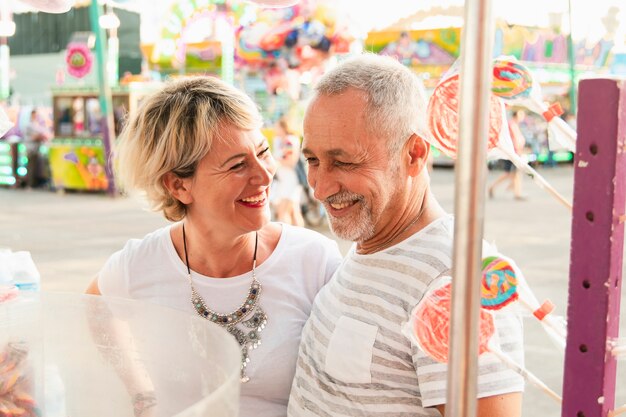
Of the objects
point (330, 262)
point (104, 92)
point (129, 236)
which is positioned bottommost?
point (129, 236)

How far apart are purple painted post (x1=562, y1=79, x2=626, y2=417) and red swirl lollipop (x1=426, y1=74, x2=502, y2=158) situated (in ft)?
0.61

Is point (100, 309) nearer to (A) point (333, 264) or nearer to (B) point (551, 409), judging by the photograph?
(A) point (333, 264)

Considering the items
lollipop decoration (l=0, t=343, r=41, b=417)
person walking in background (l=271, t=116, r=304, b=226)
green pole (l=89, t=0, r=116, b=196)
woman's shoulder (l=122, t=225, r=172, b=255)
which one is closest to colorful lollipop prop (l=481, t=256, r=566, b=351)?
lollipop decoration (l=0, t=343, r=41, b=417)

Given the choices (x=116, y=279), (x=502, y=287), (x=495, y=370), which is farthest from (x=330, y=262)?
(x=502, y=287)

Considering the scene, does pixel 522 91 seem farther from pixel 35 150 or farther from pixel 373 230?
pixel 35 150

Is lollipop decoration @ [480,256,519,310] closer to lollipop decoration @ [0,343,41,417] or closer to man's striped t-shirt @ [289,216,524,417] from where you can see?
man's striped t-shirt @ [289,216,524,417]

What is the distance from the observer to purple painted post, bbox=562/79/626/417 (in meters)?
0.80

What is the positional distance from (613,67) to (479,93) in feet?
79.2

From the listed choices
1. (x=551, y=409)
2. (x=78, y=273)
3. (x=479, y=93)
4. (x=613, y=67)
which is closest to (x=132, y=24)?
(x=613, y=67)

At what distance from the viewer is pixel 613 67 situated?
73.4ft

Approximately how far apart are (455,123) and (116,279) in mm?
1203

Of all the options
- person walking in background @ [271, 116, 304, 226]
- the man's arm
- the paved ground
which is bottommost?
the paved ground

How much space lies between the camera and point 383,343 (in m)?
1.32

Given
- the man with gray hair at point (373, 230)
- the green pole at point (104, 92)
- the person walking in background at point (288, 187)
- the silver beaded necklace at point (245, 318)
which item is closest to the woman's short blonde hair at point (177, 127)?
the silver beaded necklace at point (245, 318)
